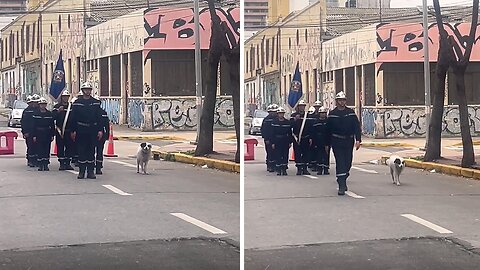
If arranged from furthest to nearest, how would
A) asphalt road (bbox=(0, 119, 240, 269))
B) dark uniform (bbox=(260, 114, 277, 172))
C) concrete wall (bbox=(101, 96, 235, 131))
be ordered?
dark uniform (bbox=(260, 114, 277, 172)), concrete wall (bbox=(101, 96, 235, 131)), asphalt road (bbox=(0, 119, 240, 269))

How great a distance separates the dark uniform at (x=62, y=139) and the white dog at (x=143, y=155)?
0.91ft

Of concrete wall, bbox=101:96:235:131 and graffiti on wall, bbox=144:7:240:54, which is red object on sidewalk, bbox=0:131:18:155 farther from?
graffiti on wall, bbox=144:7:240:54

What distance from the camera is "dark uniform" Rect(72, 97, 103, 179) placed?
2.80 m

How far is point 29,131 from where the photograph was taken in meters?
2.77

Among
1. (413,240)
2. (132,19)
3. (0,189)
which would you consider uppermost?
(132,19)

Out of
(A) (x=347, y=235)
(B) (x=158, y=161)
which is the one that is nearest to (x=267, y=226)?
(A) (x=347, y=235)

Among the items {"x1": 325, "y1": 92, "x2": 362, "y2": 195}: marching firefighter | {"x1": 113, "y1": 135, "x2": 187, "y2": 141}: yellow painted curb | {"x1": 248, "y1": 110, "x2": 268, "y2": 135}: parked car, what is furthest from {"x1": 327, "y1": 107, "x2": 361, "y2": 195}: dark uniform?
{"x1": 113, "y1": 135, "x2": 187, "y2": 141}: yellow painted curb

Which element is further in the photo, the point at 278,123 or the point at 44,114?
the point at 278,123

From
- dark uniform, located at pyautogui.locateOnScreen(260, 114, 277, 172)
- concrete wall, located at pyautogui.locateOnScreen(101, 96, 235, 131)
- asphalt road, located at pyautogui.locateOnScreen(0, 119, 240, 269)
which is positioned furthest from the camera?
dark uniform, located at pyautogui.locateOnScreen(260, 114, 277, 172)

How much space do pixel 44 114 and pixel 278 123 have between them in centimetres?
89

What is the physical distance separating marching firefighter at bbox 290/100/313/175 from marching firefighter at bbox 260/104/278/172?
0.08m

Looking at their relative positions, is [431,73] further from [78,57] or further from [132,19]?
[78,57]

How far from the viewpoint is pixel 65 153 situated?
2814 millimetres

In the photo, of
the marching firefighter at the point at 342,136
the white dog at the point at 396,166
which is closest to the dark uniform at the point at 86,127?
the marching firefighter at the point at 342,136
